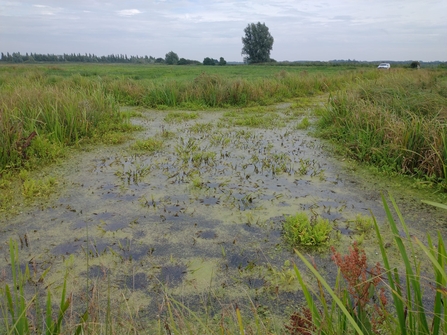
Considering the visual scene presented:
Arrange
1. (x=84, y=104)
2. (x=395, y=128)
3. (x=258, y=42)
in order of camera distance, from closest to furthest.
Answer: (x=395, y=128) → (x=84, y=104) → (x=258, y=42)

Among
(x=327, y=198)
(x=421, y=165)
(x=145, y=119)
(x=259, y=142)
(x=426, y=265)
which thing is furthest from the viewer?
(x=145, y=119)

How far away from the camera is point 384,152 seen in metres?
4.94

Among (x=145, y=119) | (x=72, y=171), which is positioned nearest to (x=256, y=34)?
(x=145, y=119)

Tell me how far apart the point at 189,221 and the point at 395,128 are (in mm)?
3074

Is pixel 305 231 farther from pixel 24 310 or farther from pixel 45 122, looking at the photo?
pixel 45 122

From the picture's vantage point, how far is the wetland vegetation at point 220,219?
1.70m

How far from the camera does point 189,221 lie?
11.6 feet

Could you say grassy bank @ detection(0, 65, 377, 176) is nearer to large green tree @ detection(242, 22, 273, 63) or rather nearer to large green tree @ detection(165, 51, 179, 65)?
large green tree @ detection(242, 22, 273, 63)

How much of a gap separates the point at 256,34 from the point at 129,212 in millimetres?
61942

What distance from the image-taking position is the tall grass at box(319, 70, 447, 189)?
4468 millimetres

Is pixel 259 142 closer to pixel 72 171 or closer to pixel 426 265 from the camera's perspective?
pixel 72 171

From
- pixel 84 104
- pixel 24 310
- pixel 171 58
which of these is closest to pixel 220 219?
pixel 24 310

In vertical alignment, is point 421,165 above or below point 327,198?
above

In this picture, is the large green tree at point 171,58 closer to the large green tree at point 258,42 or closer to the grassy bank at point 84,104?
the large green tree at point 258,42
